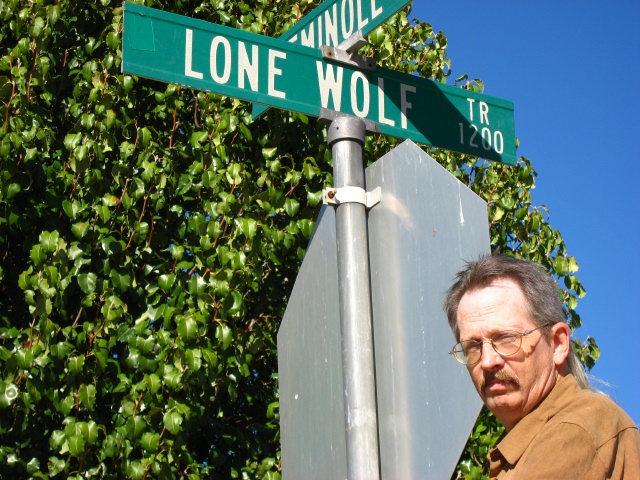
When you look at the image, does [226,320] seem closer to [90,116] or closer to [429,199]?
[90,116]

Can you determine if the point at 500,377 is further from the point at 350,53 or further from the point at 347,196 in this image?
the point at 350,53

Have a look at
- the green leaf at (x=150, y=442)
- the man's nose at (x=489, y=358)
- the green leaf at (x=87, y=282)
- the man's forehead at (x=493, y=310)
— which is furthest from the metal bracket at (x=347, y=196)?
the green leaf at (x=87, y=282)

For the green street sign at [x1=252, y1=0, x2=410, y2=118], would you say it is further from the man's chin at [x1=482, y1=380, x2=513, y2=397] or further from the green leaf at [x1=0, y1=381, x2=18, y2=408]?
the green leaf at [x1=0, y1=381, x2=18, y2=408]

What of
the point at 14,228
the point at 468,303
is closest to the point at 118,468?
the point at 14,228

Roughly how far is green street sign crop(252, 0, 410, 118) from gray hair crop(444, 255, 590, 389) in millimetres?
891

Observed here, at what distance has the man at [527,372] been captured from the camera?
142cm

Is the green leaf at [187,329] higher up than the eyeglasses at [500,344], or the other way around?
the green leaf at [187,329]

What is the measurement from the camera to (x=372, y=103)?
2602 millimetres

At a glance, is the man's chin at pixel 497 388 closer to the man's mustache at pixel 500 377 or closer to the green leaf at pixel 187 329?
the man's mustache at pixel 500 377

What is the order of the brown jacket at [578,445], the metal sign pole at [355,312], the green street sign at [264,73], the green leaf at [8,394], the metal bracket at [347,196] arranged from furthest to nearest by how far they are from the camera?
1. the green leaf at [8,394]
2. the green street sign at [264,73]
3. the metal bracket at [347,196]
4. the metal sign pole at [355,312]
5. the brown jacket at [578,445]

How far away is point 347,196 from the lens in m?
2.26

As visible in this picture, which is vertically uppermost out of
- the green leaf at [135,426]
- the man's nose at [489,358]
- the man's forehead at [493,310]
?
the green leaf at [135,426]

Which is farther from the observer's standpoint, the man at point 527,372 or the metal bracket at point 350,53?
the metal bracket at point 350,53

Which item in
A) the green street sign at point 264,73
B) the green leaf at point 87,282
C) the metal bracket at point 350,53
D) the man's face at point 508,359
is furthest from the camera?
the green leaf at point 87,282
